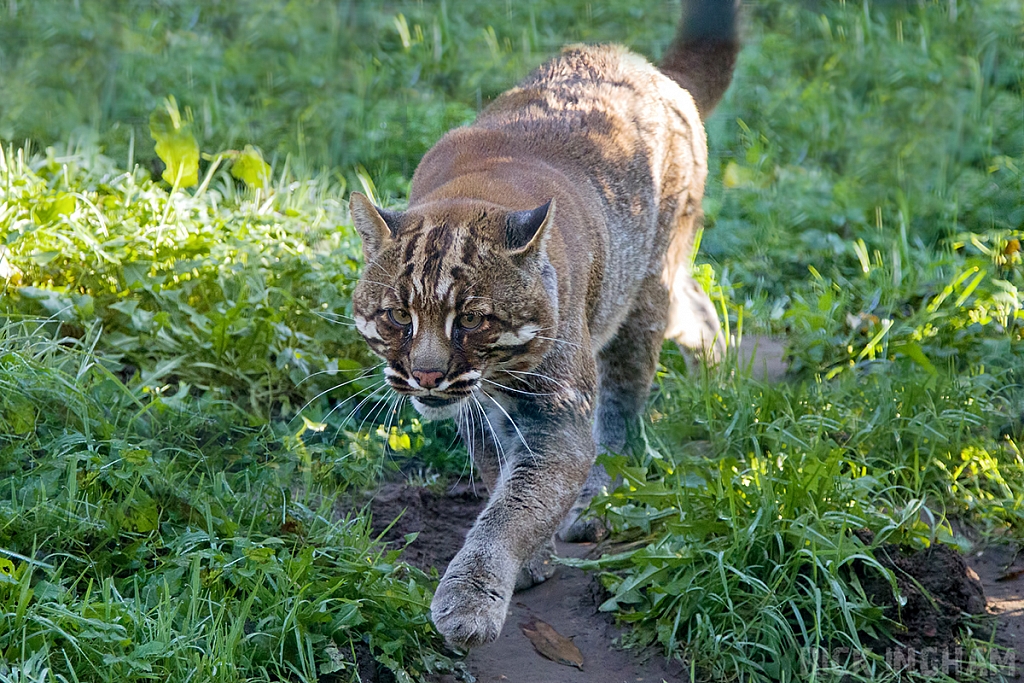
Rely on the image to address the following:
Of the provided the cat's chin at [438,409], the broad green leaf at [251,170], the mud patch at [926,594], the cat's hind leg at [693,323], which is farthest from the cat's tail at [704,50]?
the mud patch at [926,594]

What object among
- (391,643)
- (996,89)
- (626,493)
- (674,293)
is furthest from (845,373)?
(996,89)

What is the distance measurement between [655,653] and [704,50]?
11.9 ft

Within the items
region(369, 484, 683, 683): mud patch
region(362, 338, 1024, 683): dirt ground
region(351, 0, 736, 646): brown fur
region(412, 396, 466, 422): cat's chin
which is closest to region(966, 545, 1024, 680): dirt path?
region(362, 338, 1024, 683): dirt ground

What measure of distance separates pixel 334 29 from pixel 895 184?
193 inches

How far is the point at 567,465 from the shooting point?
4.46 m

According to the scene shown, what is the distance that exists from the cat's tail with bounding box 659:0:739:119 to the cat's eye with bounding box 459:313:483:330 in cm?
279

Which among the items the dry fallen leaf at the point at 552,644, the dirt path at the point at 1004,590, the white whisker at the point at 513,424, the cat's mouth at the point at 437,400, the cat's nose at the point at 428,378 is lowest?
the dry fallen leaf at the point at 552,644

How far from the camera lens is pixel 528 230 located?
4.20m

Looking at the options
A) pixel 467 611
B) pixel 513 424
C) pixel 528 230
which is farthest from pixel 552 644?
pixel 528 230

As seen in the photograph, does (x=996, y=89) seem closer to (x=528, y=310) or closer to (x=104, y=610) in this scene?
(x=528, y=310)

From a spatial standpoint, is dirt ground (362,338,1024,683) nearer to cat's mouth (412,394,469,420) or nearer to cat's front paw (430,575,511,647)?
cat's front paw (430,575,511,647)

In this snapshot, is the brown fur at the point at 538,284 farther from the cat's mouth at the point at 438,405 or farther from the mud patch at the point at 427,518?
the mud patch at the point at 427,518

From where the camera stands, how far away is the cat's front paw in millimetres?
3695

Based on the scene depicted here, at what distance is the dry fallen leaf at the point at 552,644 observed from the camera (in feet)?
13.6
